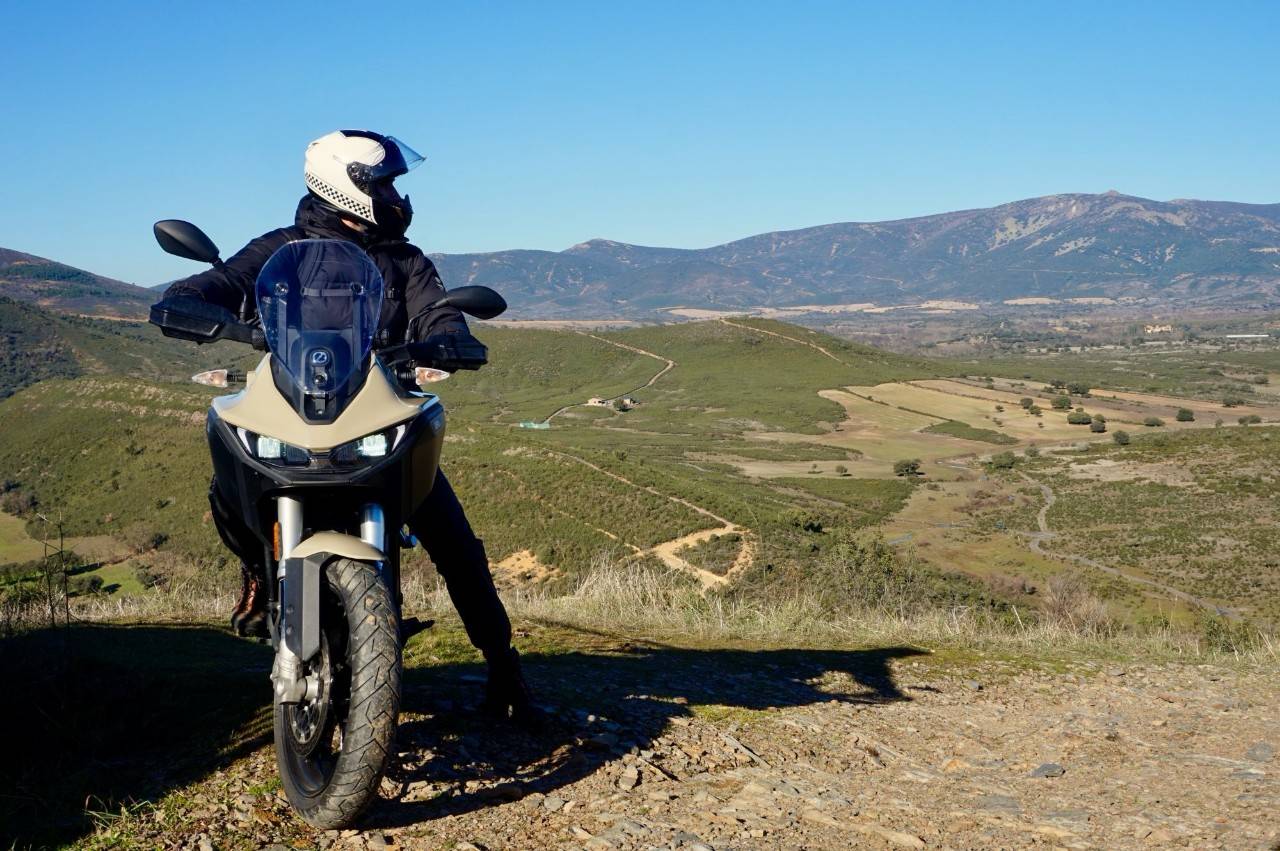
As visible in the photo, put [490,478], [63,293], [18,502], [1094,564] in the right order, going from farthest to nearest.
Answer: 1. [63,293]
2. [490,478]
3. [1094,564]
4. [18,502]

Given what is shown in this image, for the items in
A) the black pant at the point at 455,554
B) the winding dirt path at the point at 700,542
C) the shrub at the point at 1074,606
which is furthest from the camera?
the winding dirt path at the point at 700,542

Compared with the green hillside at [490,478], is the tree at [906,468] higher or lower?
lower

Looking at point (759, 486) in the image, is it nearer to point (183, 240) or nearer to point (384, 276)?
point (384, 276)

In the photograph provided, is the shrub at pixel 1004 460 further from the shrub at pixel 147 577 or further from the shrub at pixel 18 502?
the shrub at pixel 147 577

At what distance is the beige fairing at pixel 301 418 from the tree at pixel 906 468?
69.4 metres

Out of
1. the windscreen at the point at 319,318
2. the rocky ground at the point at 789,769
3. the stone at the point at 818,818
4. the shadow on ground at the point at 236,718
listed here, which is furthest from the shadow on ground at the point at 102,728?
the stone at the point at 818,818

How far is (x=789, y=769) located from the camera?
4.52 metres

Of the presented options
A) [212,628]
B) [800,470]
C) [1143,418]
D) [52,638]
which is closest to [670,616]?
[212,628]

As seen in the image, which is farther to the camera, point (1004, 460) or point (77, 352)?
point (77, 352)

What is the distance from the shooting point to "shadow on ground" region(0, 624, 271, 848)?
→ 3621mm

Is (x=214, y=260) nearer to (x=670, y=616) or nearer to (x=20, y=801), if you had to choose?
(x=20, y=801)

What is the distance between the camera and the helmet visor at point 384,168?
429cm

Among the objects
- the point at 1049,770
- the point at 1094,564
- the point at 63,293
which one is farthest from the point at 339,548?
the point at 63,293

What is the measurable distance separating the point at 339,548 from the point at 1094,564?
138ft
